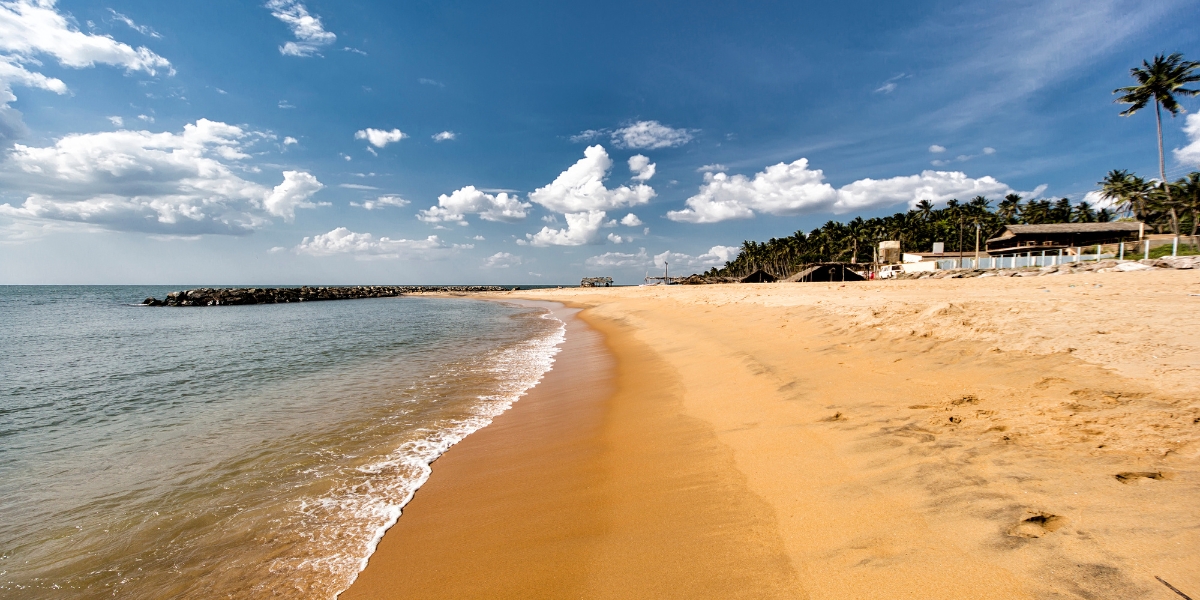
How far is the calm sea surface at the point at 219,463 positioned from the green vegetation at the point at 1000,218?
53492 millimetres

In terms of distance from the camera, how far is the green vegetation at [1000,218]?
153ft

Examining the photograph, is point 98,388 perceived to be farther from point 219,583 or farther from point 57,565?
point 219,583

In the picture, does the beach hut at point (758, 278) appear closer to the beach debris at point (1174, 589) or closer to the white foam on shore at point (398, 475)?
the white foam on shore at point (398, 475)

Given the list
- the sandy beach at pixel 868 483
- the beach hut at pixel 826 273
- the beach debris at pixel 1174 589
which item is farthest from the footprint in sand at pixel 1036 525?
the beach hut at pixel 826 273

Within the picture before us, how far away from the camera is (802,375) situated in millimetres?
7859

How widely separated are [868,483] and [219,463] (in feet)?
29.3

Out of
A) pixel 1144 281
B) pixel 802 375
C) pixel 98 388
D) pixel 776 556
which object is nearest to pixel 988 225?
pixel 1144 281

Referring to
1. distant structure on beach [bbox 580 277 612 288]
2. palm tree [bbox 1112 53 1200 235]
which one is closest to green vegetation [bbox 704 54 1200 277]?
palm tree [bbox 1112 53 1200 235]

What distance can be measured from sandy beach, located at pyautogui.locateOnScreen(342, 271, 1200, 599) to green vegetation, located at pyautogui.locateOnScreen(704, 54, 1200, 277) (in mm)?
46638

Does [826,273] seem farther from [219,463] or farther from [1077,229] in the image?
[219,463]

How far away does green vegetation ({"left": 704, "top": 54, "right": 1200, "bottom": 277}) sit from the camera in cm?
4650

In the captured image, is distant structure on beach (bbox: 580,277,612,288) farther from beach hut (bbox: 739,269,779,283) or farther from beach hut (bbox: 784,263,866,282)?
beach hut (bbox: 784,263,866,282)

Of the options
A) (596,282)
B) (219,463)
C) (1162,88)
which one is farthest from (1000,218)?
(219,463)

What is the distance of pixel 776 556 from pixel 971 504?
Answer: 1610 millimetres
